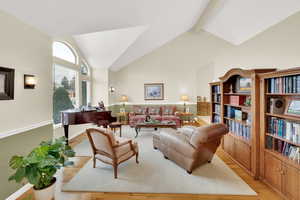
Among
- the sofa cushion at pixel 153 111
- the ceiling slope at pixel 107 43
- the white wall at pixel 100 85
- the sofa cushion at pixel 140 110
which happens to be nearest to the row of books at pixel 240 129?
the ceiling slope at pixel 107 43

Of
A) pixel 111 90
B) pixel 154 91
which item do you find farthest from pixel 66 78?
pixel 154 91

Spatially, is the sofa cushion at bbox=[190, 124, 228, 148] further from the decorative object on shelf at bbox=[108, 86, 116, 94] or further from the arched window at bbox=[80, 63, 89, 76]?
the decorative object on shelf at bbox=[108, 86, 116, 94]

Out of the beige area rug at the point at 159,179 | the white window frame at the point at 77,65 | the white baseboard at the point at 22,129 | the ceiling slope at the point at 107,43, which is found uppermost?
the ceiling slope at the point at 107,43

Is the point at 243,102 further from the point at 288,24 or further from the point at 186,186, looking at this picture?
the point at 186,186

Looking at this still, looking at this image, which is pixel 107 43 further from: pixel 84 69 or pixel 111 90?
pixel 111 90

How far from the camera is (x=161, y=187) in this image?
8.08ft

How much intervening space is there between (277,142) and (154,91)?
597 cm

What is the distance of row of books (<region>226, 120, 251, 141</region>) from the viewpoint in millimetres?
3027

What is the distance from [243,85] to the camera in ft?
10.6

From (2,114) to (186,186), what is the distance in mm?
2933

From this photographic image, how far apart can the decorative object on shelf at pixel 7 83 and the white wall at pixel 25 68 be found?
0.08m

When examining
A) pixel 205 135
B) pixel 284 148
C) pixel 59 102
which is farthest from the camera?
pixel 59 102

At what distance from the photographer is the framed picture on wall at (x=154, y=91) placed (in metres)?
8.01

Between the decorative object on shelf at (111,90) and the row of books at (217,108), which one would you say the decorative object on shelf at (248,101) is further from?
the decorative object on shelf at (111,90)
